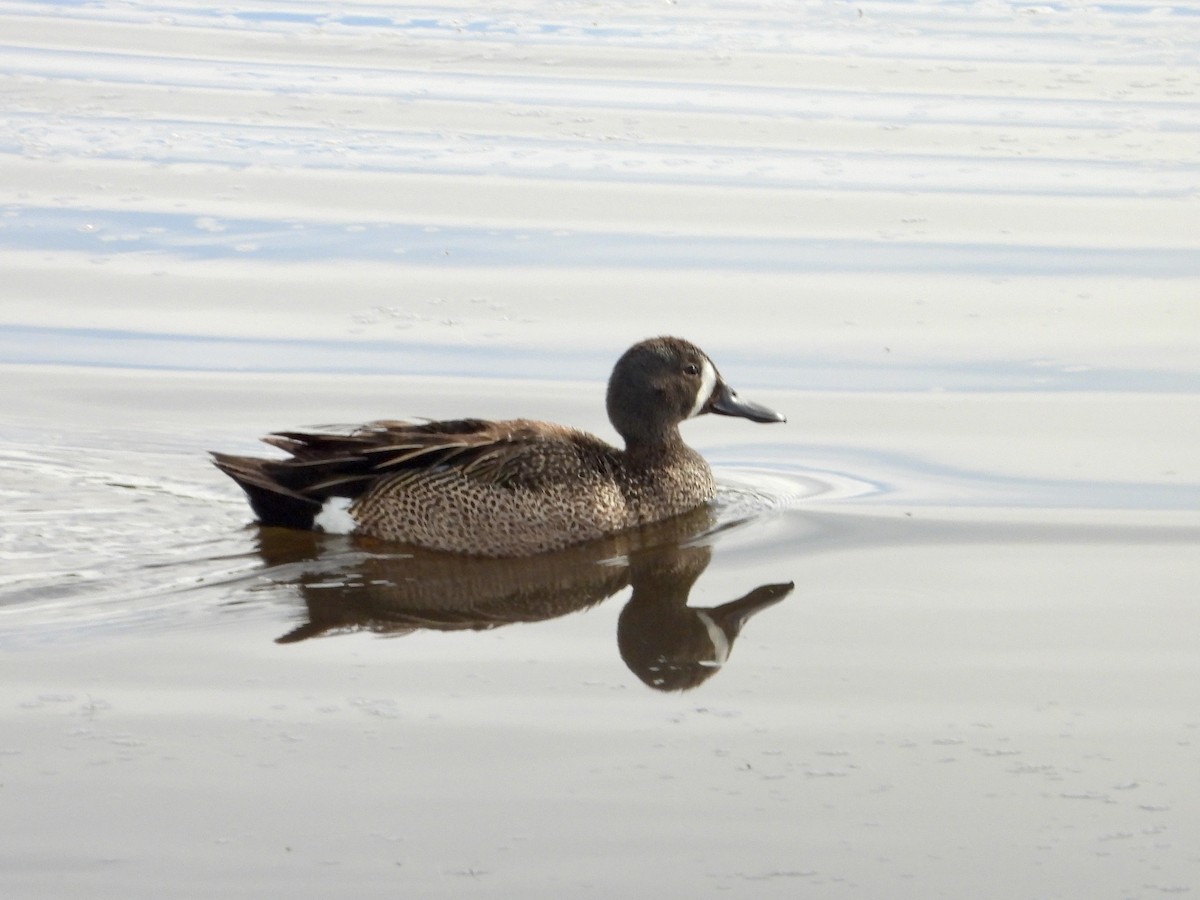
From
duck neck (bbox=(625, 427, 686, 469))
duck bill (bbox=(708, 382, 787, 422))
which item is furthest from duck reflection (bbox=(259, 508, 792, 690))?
duck bill (bbox=(708, 382, 787, 422))

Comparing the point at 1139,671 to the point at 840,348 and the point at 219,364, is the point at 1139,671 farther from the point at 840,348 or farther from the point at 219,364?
the point at 219,364

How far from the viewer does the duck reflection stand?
6.54 meters

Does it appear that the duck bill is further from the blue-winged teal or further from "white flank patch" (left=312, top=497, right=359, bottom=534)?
"white flank patch" (left=312, top=497, right=359, bottom=534)

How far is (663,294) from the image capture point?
10750mm

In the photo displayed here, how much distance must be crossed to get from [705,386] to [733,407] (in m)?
0.17

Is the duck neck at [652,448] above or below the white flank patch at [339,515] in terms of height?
above

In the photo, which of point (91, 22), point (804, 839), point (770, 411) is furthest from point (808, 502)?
point (91, 22)

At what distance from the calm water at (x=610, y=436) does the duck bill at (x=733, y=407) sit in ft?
0.88

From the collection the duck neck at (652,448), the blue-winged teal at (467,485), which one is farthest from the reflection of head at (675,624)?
the duck neck at (652,448)

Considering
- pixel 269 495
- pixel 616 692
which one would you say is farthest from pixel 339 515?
pixel 616 692

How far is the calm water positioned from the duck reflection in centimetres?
3

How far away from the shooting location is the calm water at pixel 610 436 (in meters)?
5.10

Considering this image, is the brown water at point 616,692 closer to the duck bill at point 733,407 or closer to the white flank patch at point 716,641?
the white flank patch at point 716,641

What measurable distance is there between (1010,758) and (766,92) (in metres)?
10.7
